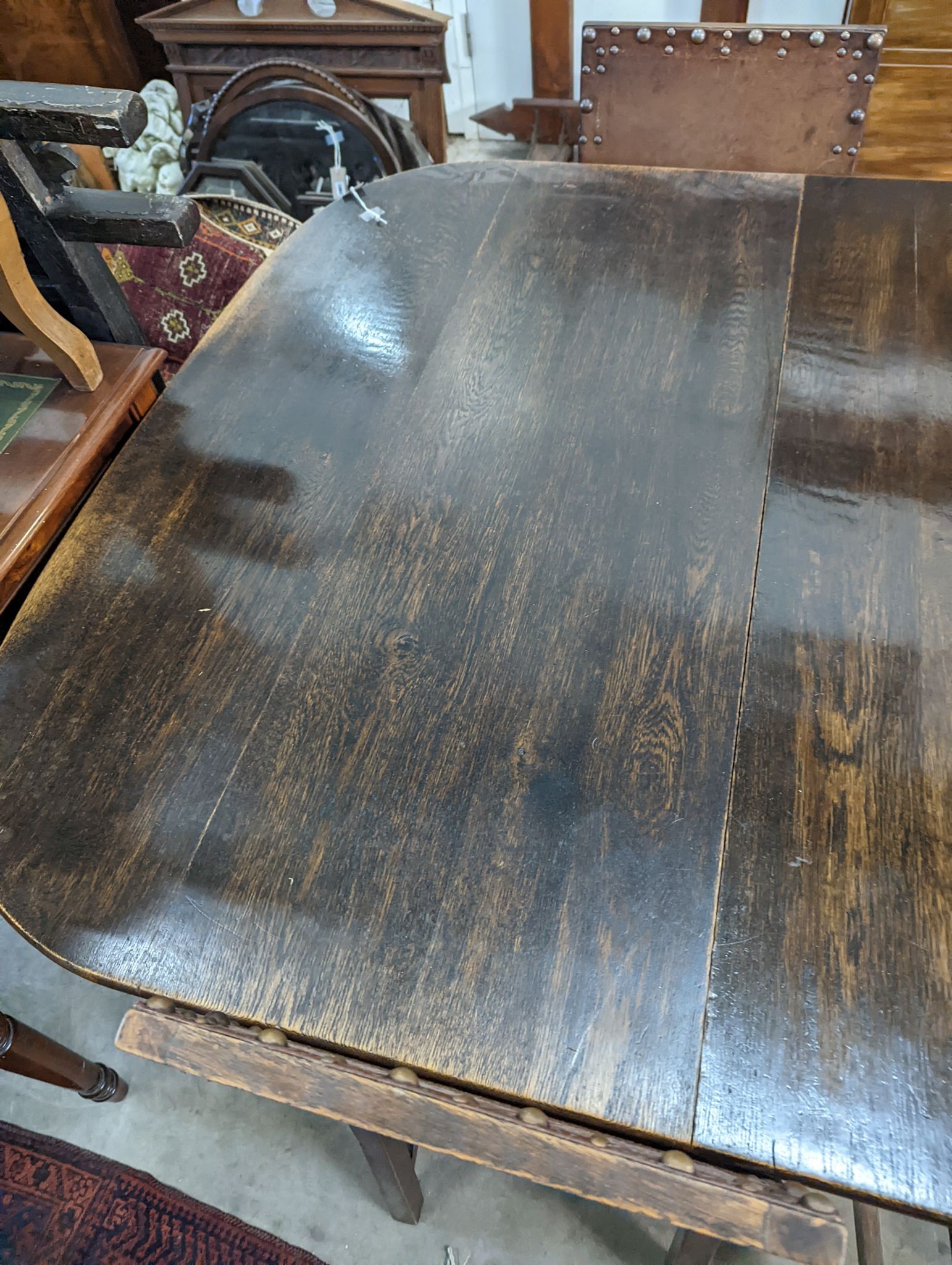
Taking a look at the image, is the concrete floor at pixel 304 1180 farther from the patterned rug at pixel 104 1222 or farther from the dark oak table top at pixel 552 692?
the dark oak table top at pixel 552 692

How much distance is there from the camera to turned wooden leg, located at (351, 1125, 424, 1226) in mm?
1025

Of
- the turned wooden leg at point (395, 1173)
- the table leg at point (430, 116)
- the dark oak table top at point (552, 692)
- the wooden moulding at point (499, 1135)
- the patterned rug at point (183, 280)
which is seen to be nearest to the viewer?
the wooden moulding at point (499, 1135)

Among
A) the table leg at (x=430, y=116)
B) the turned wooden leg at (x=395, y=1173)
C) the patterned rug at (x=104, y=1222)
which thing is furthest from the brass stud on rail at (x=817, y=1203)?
the table leg at (x=430, y=116)

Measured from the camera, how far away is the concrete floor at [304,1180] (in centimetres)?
132

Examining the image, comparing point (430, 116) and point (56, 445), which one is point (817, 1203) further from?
point (430, 116)

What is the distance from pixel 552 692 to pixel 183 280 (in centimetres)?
163

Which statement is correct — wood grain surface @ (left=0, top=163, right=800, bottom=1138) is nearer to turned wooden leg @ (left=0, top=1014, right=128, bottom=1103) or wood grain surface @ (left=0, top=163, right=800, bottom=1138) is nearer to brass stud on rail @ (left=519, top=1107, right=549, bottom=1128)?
brass stud on rail @ (left=519, top=1107, right=549, bottom=1128)

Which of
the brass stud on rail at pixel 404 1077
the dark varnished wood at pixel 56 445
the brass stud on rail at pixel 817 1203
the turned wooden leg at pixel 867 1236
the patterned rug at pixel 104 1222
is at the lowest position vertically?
the patterned rug at pixel 104 1222

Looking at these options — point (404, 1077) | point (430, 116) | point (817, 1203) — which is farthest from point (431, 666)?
point (430, 116)

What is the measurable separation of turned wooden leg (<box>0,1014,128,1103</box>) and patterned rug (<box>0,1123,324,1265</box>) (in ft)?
0.37

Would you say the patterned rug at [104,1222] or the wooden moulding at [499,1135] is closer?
the wooden moulding at [499,1135]

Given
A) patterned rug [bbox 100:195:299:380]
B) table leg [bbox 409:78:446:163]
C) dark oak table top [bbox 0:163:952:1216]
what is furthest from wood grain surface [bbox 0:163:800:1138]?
table leg [bbox 409:78:446:163]

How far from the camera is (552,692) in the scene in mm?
910

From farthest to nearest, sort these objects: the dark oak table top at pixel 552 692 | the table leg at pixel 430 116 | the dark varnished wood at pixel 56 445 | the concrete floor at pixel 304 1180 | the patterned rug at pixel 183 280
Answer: the table leg at pixel 430 116, the patterned rug at pixel 183 280, the concrete floor at pixel 304 1180, the dark varnished wood at pixel 56 445, the dark oak table top at pixel 552 692
